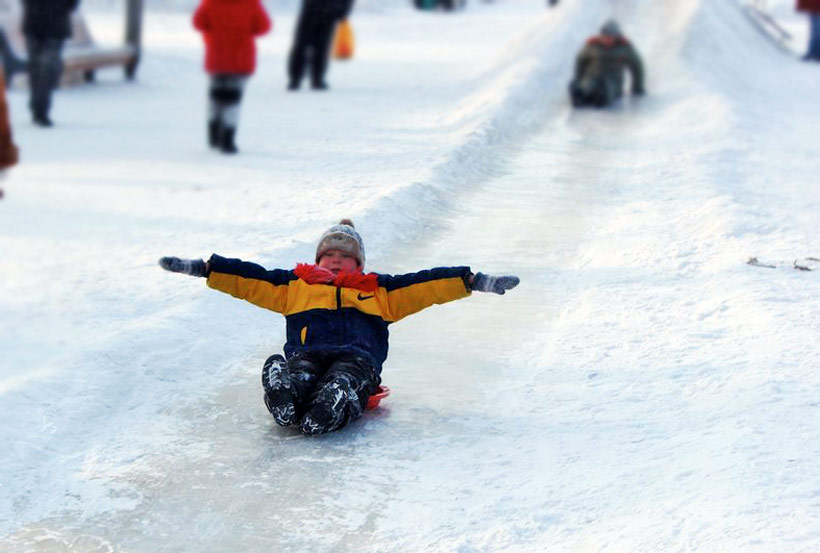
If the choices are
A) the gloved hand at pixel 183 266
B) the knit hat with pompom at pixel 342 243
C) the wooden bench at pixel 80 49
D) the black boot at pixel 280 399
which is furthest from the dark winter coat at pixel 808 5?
the black boot at pixel 280 399

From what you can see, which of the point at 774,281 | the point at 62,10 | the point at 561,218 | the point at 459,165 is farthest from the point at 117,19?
the point at 774,281

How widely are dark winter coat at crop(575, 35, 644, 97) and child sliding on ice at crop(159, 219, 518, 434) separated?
8835 millimetres

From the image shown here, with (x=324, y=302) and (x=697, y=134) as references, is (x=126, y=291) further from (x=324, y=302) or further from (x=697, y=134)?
(x=697, y=134)

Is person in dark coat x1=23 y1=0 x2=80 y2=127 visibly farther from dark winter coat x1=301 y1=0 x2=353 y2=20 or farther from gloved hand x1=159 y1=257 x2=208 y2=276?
gloved hand x1=159 y1=257 x2=208 y2=276

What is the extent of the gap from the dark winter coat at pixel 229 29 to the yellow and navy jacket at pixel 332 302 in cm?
575

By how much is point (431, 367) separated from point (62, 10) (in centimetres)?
765

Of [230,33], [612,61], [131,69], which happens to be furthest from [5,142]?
[131,69]

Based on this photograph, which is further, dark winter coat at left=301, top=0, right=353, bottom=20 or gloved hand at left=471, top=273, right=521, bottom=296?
dark winter coat at left=301, top=0, right=353, bottom=20

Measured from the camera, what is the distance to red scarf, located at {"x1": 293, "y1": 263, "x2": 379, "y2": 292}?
5.24 meters

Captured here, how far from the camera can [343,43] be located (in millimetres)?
18812

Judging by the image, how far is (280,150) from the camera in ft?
36.9

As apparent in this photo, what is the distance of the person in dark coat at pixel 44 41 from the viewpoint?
11844 millimetres

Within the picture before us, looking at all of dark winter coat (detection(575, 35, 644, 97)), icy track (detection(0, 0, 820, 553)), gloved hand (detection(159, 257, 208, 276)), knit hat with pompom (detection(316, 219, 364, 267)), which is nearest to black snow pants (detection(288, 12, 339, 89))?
icy track (detection(0, 0, 820, 553))

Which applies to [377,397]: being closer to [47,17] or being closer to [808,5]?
[47,17]
